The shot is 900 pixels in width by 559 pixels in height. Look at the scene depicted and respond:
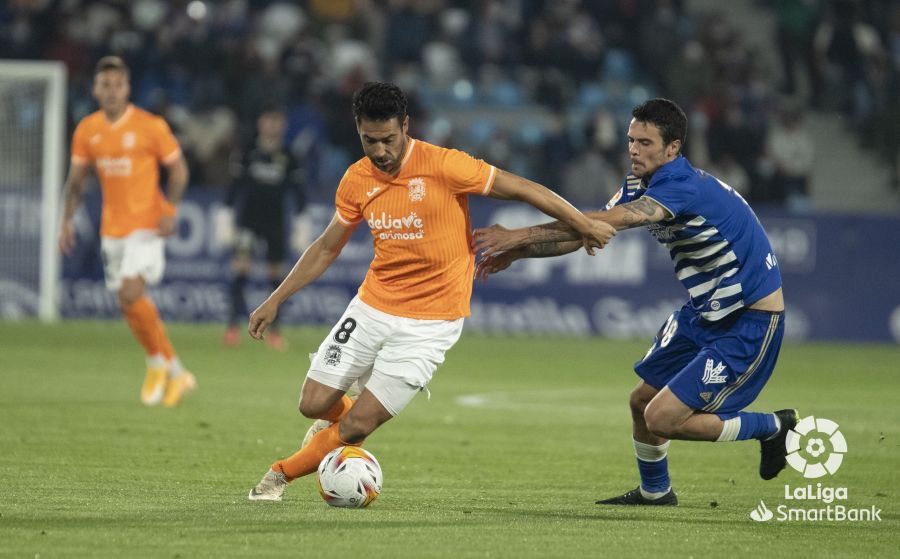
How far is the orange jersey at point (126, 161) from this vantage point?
12156 millimetres

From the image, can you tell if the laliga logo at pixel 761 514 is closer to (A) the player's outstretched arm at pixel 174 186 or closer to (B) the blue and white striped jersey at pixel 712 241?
(B) the blue and white striped jersey at pixel 712 241

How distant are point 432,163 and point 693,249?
1.38m

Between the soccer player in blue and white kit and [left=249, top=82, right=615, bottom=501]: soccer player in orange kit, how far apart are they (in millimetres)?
202

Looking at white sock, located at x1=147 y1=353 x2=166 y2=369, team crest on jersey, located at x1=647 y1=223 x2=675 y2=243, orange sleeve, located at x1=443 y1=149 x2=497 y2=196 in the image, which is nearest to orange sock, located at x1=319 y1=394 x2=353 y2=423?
orange sleeve, located at x1=443 y1=149 x2=497 y2=196

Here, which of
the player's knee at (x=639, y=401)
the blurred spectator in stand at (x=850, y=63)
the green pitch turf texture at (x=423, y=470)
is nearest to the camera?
the green pitch turf texture at (x=423, y=470)

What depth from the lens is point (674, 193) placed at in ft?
23.5

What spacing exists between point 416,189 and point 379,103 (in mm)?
509

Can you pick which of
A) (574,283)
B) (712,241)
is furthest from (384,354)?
(574,283)

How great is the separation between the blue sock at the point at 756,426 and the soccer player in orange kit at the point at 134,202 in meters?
5.98

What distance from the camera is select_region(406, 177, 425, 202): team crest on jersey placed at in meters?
7.21

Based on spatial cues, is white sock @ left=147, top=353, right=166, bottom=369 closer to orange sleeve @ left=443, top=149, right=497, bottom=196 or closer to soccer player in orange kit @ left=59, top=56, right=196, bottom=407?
soccer player in orange kit @ left=59, top=56, right=196, bottom=407

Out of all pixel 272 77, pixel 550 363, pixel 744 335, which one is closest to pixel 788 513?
pixel 744 335

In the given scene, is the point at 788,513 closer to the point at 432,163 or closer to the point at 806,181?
the point at 432,163

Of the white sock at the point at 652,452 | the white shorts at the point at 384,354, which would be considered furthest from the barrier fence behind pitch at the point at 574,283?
the white shorts at the point at 384,354
